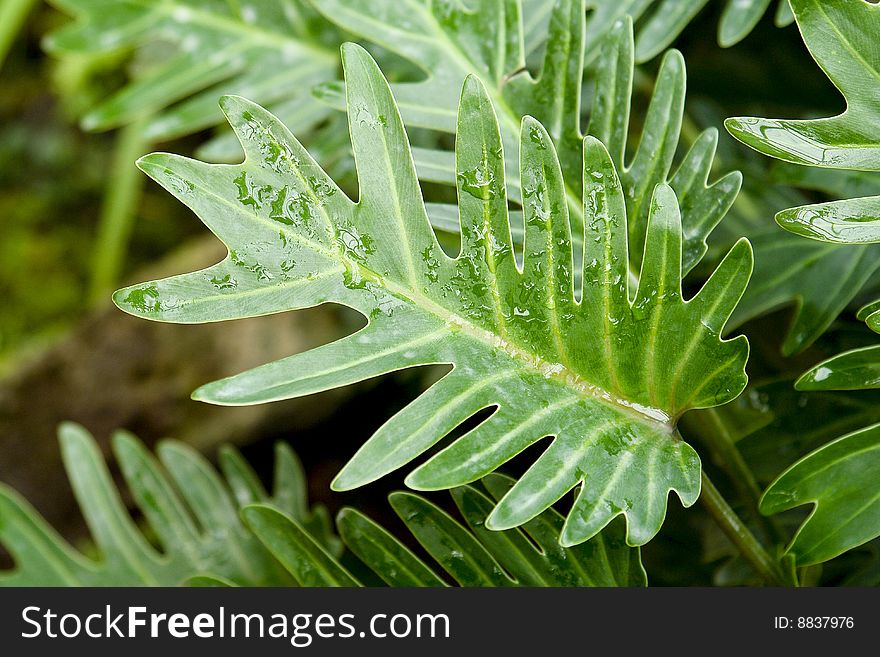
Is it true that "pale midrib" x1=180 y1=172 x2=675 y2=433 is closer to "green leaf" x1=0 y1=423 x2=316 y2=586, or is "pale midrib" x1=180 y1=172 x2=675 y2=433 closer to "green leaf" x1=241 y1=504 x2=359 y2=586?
"green leaf" x1=241 y1=504 x2=359 y2=586

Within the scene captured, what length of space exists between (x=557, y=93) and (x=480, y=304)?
0.23 meters

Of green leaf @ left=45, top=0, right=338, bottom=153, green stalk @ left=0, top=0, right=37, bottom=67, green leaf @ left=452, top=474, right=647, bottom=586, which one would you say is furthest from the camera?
green stalk @ left=0, top=0, right=37, bottom=67

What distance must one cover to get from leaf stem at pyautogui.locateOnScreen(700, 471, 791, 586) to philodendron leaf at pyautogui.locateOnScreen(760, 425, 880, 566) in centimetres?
4

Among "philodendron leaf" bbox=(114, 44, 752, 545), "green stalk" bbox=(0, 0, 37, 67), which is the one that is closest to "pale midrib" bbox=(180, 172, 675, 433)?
"philodendron leaf" bbox=(114, 44, 752, 545)

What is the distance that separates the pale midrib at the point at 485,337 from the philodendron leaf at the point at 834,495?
0.09 m

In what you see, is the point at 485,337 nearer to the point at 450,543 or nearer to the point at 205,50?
Result: the point at 450,543

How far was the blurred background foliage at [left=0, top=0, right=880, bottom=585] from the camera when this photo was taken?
732mm

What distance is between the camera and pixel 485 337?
0.52 meters

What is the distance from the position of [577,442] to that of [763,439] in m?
0.30

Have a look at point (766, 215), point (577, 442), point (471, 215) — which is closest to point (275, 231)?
point (471, 215)

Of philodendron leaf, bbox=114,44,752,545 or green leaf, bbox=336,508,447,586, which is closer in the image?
philodendron leaf, bbox=114,44,752,545

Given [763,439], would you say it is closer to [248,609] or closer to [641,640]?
[641,640]

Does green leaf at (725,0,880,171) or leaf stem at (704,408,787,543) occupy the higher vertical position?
green leaf at (725,0,880,171)

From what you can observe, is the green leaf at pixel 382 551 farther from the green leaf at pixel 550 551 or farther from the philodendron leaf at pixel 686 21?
the philodendron leaf at pixel 686 21
